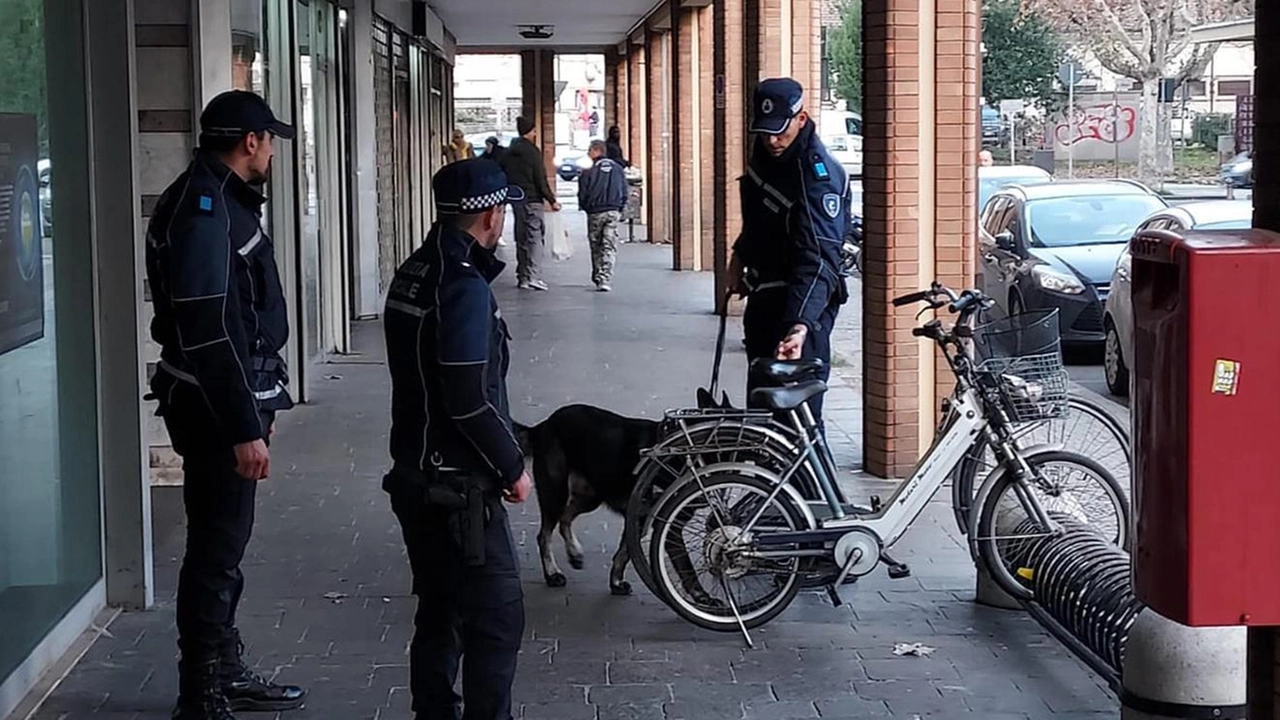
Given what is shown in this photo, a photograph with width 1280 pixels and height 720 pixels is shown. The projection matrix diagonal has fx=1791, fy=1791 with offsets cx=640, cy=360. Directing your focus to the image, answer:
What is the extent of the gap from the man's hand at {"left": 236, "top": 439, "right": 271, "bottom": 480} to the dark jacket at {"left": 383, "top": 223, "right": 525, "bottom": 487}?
20.8 inches

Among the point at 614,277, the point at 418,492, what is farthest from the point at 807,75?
the point at 418,492

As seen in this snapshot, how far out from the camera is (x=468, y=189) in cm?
460

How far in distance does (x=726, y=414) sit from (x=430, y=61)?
22394 millimetres

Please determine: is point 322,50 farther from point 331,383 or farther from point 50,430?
point 50,430

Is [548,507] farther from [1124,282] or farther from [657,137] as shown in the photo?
[657,137]

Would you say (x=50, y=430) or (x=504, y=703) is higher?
(x=50, y=430)

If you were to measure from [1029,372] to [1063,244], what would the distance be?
10.1m

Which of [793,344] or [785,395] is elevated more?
[793,344]

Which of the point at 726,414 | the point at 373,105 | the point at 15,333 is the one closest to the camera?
the point at 15,333

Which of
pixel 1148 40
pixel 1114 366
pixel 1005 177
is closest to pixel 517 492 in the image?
pixel 1114 366

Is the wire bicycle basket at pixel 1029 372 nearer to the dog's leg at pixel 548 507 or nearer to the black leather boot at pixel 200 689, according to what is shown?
the dog's leg at pixel 548 507

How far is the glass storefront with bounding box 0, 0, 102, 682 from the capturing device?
546 cm

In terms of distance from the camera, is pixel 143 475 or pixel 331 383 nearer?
pixel 143 475

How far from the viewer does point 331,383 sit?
1288 cm
